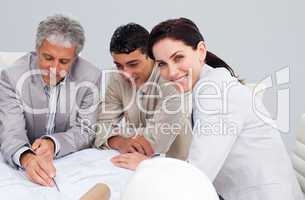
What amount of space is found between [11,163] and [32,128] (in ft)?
0.86

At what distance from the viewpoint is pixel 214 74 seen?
1295 millimetres

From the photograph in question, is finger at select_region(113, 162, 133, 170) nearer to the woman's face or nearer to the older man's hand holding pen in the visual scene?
the older man's hand holding pen

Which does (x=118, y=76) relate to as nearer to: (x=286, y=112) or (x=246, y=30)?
(x=246, y=30)

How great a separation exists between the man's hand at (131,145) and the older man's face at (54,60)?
0.32 m

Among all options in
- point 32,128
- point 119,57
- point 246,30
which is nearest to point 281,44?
point 246,30

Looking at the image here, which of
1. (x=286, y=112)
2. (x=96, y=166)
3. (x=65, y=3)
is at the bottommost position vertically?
(x=286, y=112)

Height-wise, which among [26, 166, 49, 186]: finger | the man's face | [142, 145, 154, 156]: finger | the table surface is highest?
the man's face

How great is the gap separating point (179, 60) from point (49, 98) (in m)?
0.57

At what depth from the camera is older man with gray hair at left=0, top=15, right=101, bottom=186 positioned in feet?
4.83

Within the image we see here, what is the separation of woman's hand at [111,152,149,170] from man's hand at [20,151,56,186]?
22 centimetres

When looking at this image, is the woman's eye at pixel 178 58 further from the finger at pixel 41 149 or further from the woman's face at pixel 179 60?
the finger at pixel 41 149

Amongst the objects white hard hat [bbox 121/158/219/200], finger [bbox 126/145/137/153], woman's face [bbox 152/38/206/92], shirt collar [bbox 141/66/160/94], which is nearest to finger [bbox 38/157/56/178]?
finger [bbox 126/145/137/153]

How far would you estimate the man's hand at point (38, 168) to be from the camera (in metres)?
1.25

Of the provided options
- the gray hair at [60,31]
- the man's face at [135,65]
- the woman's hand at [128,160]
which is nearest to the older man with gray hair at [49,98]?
the gray hair at [60,31]
